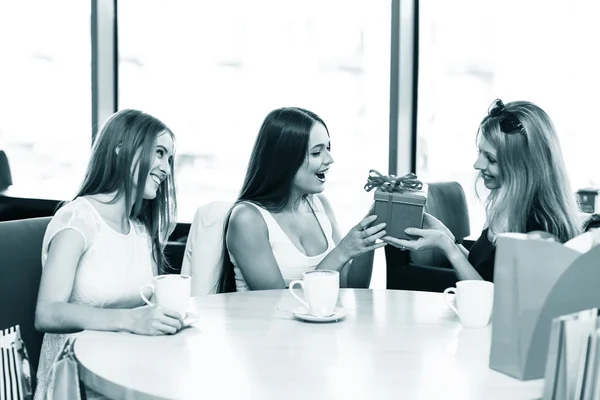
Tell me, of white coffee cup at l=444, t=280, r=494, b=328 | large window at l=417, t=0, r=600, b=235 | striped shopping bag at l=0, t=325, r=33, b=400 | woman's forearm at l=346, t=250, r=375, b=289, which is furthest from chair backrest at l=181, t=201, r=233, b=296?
large window at l=417, t=0, r=600, b=235

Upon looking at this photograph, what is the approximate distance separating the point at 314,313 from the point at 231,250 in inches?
24.7

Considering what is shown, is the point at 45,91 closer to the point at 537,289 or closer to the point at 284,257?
the point at 284,257

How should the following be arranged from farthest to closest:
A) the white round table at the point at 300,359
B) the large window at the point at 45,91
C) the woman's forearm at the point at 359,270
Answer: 1. the large window at the point at 45,91
2. the woman's forearm at the point at 359,270
3. the white round table at the point at 300,359

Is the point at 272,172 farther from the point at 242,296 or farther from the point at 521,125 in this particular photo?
the point at 521,125

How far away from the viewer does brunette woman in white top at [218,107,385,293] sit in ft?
6.60

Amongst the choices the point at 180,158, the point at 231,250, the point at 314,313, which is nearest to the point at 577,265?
the point at 314,313

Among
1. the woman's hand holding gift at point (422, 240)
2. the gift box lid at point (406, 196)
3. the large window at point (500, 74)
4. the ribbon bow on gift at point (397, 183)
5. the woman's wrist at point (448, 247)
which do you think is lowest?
the woman's wrist at point (448, 247)

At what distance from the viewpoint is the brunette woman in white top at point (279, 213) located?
2012 millimetres

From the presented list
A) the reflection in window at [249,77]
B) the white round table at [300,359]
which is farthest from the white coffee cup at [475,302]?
the reflection in window at [249,77]

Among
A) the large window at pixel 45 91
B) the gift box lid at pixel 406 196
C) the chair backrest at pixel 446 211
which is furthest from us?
the large window at pixel 45 91

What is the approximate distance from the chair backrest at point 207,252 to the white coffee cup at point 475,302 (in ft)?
2.79

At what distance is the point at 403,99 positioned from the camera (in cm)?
403

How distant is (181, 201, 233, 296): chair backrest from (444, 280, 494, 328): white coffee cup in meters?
0.85

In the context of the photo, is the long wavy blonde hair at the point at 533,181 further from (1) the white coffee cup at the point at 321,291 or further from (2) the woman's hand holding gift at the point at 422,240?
(1) the white coffee cup at the point at 321,291
